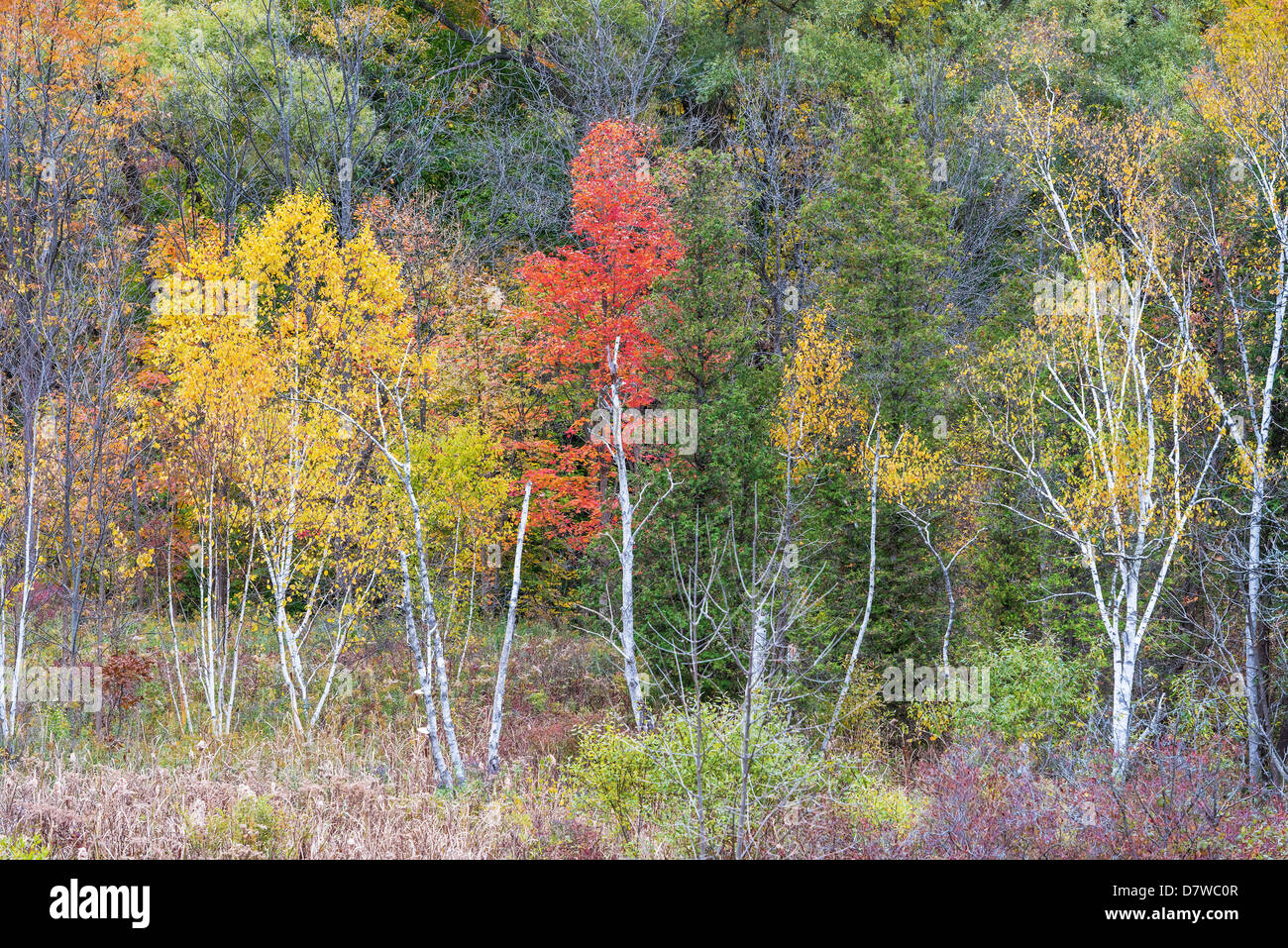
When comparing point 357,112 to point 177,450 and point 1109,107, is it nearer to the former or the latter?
point 177,450

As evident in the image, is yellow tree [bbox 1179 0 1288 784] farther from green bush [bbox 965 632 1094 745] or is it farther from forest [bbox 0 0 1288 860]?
green bush [bbox 965 632 1094 745]

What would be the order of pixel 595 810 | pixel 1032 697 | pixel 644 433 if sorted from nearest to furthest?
pixel 595 810 < pixel 1032 697 < pixel 644 433

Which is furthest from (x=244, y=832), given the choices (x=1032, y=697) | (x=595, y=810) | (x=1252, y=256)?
(x=1252, y=256)

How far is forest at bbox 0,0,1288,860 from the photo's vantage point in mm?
11539

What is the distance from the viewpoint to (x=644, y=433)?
22.0 metres

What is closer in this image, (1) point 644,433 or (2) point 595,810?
(2) point 595,810

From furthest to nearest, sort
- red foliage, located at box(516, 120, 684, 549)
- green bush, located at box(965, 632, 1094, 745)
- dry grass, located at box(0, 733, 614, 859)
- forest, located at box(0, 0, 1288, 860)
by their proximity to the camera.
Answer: red foliage, located at box(516, 120, 684, 549) → green bush, located at box(965, 632, 1094, 745) → forest, located at box(0, 0, 1288, 860) → dry grass, located at box(0, 733, 614, 859)

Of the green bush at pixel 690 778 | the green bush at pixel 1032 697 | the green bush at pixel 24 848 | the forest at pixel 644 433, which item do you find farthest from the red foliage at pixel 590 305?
the green bush at pixel 24 848

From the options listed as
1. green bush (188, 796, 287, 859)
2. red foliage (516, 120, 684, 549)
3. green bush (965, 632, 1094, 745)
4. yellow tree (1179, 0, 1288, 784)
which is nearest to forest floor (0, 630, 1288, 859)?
green bush (188, 796, 287, 859)

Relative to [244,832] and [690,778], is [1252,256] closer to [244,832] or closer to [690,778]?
[690,778]

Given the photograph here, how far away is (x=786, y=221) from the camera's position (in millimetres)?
29562

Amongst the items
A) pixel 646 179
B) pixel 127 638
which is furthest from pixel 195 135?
pixel 127 638

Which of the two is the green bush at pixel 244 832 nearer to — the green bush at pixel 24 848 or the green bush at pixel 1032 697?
the green bush at pixel 24 848
